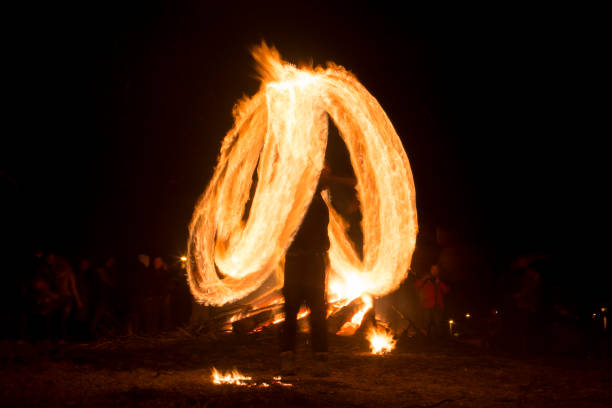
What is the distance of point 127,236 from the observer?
16453 millimetres

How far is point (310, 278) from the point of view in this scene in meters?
6.73

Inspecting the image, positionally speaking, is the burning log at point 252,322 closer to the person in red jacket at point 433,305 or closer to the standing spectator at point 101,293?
the person in red jacket at point 433,305

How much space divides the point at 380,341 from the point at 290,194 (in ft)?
7.82

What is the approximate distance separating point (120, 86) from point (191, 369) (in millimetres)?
12409

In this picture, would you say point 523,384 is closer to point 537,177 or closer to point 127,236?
point 537,177

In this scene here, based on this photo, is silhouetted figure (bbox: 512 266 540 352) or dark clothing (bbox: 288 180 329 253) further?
silhouetted figure (bbox: 512 266 540 352)

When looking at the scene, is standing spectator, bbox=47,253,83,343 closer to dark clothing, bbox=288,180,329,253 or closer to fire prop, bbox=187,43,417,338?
fire prop, bbox=187,43,417,338

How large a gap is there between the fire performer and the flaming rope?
171 cm

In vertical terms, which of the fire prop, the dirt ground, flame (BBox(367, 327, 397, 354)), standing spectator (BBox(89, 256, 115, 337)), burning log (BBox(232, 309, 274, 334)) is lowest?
the dirt ground

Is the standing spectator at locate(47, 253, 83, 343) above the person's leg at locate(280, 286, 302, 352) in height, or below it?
above

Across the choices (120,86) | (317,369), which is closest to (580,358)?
(317,369)

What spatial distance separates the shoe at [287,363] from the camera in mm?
6023

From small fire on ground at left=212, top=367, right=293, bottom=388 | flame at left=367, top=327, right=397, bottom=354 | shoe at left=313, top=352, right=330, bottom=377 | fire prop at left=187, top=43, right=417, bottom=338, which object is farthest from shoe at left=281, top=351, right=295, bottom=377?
fire prop at left=187, top=43, right=417, bottom=338

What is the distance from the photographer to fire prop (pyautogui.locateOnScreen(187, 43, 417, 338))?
890cm
